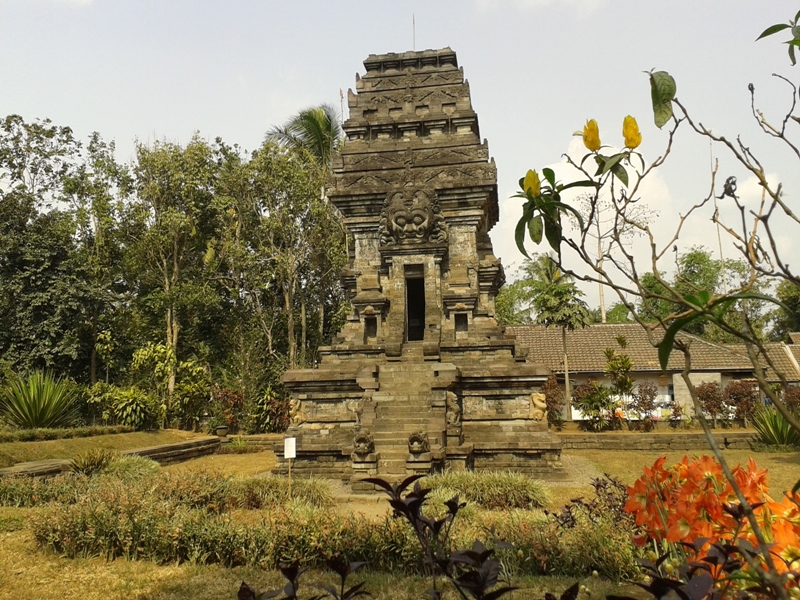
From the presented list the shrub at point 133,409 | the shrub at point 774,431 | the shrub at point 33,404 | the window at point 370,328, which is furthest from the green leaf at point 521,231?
the shrub at point 133,409

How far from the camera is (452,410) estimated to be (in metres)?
13.4

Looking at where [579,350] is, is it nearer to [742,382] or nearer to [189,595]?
[742,382]

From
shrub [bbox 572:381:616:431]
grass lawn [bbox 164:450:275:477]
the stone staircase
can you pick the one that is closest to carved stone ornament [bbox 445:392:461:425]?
the stone staircase

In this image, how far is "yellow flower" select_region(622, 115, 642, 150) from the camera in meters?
1.94

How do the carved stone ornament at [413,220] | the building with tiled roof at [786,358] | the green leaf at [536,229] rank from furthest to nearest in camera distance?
the building with tiled roof at [786,358] → the carved stone ornament at [413,220] → the green leaf at [536,229]

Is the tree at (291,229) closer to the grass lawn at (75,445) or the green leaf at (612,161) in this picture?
the grass lawn at (75,445)

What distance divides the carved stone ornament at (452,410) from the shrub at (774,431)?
1023 cm

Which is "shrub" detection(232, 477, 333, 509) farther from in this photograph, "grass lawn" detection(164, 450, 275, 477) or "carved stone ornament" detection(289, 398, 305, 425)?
"grass lawn" detection(164, 450, 275, 477)

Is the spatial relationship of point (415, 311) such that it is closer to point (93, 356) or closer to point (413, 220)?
point (413, 220)

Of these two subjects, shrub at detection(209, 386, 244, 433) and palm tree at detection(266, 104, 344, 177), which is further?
palm tree at detection(266, 104, 344, 177)

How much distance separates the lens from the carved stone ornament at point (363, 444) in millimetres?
12078

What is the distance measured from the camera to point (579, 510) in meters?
7.31

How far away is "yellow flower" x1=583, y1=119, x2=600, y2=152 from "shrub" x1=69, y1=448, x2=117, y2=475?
12.7m

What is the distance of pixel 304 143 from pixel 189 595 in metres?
28.0
